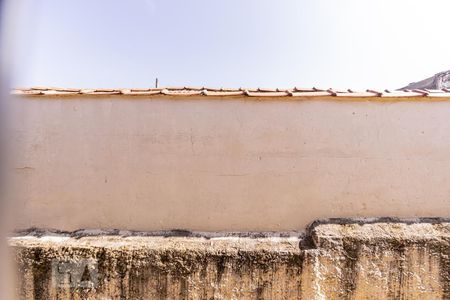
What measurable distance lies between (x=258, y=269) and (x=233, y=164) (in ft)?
2.99

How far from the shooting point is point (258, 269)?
2555mm

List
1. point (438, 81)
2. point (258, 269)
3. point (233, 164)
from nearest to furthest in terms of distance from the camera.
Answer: point (258, 269)
point (233, 164)
point (438, 81)

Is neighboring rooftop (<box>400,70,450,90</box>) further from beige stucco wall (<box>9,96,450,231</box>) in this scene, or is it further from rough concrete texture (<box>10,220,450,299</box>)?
rough concrete texture (<box>10,220,450,299</box>)

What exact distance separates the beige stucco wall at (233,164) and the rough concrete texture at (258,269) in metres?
0.29

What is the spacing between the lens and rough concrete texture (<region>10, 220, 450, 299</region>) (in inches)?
100

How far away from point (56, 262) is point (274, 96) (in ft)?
7.67

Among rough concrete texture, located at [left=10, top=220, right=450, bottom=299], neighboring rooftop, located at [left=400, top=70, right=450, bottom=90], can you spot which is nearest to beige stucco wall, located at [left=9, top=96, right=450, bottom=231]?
rough concrete texture, located at [left=10, top=220, right=450, bottom=299]

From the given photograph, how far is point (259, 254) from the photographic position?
2.57 meters

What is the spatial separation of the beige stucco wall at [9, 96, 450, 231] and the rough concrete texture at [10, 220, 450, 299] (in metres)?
0.29

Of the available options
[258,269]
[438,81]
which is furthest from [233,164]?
[438,81]

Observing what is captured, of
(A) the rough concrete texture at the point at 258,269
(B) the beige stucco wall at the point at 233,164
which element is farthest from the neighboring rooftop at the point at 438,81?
(A) the rough concrete texture at the point at 258,269

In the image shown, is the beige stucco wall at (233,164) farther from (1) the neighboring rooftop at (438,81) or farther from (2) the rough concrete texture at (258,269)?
(1) the neighboring rooftop at (438,81)

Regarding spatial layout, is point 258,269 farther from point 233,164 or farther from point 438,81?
point 438,81

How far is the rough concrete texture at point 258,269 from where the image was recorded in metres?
2.54
